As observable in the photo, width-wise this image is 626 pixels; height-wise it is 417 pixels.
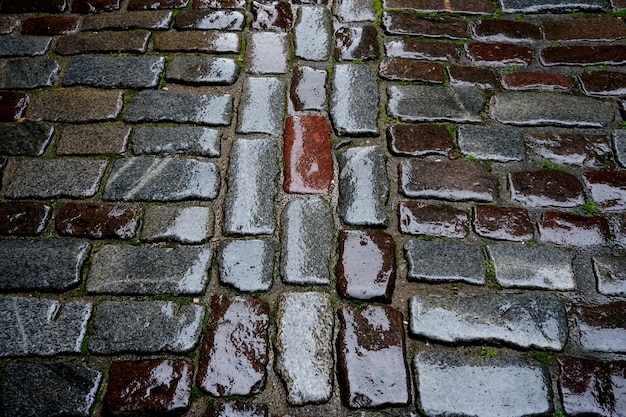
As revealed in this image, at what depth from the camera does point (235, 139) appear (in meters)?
1.98

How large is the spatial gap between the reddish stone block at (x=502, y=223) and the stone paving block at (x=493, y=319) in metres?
0.22

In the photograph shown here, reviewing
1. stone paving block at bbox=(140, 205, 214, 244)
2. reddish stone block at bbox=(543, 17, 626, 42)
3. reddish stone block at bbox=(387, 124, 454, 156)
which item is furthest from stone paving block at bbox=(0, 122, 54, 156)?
reddish stone block at bbox=(543, 17, 626, 42)

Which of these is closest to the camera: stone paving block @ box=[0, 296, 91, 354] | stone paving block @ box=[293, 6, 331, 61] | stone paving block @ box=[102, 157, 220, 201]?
stone paving block @ box=[0, 296, 91, 354]

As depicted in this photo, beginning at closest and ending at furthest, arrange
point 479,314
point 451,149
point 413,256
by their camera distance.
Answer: point 479,314 → point 413,256 → point 451,149

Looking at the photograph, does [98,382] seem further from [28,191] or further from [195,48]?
[195,48]

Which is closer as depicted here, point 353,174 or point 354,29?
point 353,174

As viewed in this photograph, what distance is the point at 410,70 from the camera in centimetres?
221

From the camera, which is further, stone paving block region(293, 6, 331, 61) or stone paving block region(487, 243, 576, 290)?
stone paving block region(293, 6, 331, 61)

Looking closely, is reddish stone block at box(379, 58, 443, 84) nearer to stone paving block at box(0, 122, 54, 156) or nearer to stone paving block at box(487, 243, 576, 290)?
stone paving block at box(487, 243, 576, 290)

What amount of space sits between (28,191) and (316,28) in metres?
1.37

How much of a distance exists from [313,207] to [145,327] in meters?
0.66

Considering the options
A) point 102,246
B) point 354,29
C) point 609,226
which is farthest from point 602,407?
point 354,29

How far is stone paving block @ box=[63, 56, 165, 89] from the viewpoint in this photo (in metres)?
2.17

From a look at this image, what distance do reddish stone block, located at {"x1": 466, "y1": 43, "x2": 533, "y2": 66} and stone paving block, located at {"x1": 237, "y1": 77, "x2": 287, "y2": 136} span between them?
851 mm
